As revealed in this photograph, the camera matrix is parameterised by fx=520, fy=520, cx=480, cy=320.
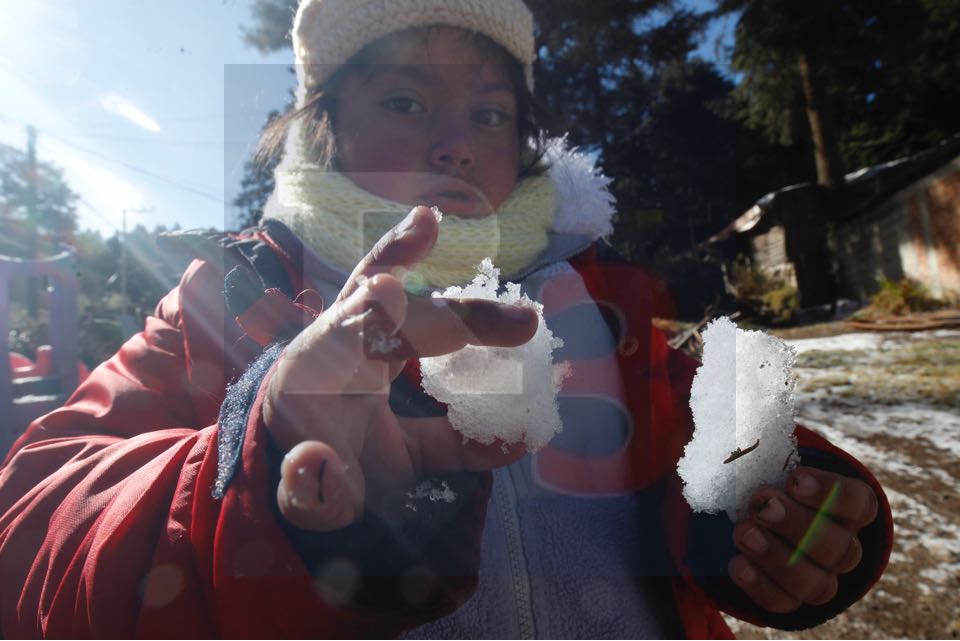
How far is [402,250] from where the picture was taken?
482 mm

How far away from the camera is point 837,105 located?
51.5 ft

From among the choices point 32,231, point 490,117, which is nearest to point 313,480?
point 490,117

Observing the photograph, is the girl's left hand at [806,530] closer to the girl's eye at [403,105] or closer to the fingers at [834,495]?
the fingers at [834,495]

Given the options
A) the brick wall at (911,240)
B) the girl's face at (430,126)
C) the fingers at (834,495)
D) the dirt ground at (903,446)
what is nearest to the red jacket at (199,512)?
the fingers at (834,495)

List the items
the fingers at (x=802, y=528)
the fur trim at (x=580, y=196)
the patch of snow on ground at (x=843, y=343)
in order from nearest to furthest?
the fingers at (x=802, y=528) < the fur trim at (x=580, y=196) < the patch of snow on ground at (x=843, y=343)

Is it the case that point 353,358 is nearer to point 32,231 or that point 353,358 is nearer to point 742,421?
point 742,421

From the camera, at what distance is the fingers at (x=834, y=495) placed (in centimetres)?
70

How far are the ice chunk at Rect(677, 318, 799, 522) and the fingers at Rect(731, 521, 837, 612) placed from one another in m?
0.04

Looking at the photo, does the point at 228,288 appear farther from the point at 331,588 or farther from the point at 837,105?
the point at 837,105

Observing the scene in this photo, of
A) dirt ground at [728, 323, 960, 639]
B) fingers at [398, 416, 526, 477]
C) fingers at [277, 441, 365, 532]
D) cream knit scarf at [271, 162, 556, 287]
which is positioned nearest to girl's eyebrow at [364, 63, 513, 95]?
cream knit scarf at [271, 162, 556, 287]

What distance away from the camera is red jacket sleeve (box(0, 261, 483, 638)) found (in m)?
0.52

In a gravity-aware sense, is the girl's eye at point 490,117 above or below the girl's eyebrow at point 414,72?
below

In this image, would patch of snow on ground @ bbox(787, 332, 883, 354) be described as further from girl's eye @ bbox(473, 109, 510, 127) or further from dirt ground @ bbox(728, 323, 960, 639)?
girl's eye @ bbox(473, 109, 510, 127)

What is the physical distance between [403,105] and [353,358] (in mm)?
765
